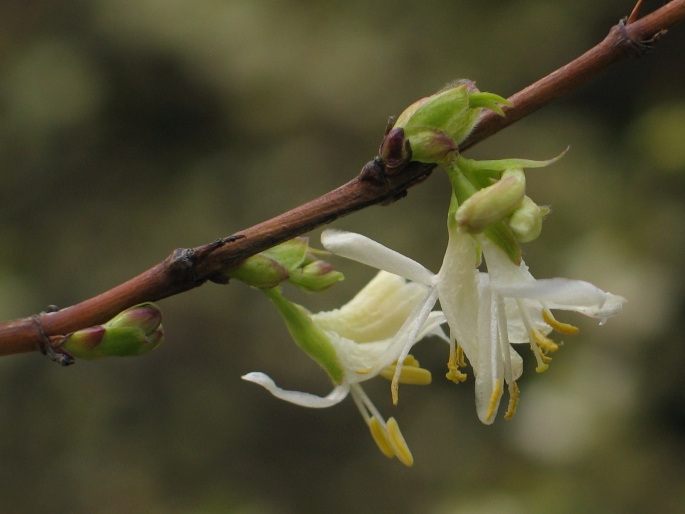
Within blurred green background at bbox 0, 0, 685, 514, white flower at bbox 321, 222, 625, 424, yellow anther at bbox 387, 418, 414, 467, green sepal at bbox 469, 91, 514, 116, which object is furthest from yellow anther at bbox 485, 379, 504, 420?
blurred green background at bbox 0, 0, 685, 514

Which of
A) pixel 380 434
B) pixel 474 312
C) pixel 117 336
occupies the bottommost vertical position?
pixel 380 434

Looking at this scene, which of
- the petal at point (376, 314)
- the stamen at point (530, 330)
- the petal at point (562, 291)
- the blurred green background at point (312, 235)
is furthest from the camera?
the blurred green background at point (312, 235)

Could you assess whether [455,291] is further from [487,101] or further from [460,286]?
[487,101]

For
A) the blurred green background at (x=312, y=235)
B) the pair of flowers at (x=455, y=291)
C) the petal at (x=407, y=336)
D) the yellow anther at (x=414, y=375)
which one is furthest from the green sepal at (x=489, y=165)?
the blurred green background at (x=312, y=235)

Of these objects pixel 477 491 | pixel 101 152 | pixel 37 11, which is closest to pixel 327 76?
pixel 101 152

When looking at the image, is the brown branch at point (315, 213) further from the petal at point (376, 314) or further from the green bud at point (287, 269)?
the petal at point (376, 314)

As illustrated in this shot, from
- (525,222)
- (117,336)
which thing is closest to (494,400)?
(525,222)
